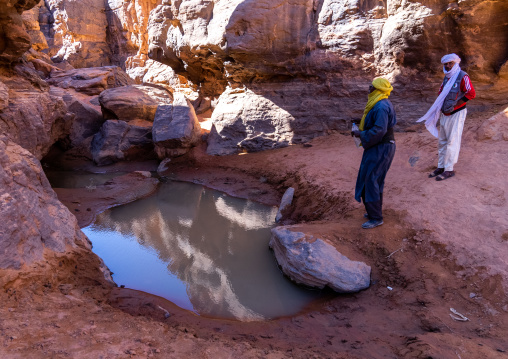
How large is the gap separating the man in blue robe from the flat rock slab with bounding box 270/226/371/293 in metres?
0.68

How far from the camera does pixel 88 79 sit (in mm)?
14742

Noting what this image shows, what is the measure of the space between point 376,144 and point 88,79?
1444 centimetres

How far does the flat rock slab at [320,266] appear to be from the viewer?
3436 mm

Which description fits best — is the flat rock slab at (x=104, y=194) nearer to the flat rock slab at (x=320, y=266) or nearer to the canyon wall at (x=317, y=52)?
the canyon wall at (x=317, y=52)

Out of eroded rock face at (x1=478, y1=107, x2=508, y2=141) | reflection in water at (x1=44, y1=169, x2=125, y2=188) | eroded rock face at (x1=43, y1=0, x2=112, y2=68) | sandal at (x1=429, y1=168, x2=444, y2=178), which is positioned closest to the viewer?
sandal at (x1=429, y1=168, x2=444, y2=178)

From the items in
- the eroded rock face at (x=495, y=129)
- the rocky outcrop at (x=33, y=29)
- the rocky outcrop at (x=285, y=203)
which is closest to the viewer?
the eroded rock face at (x=495, y=129)

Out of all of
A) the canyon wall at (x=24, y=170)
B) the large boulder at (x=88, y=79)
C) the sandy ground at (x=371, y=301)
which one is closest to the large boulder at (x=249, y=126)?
the sandy ground at (x=371, y=301)

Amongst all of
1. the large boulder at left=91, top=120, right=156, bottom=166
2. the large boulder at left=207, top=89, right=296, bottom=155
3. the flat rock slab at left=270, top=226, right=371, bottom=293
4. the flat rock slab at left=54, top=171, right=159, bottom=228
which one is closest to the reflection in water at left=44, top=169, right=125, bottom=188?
the large boulder at left=91, top=120, right=156, bottom=166

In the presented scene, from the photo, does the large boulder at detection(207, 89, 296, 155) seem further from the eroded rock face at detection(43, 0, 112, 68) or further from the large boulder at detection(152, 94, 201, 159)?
the eroded rock face at detection(43, 0, 112, 68)

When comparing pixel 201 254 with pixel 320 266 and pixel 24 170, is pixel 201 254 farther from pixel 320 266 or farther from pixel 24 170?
pixel 24 170

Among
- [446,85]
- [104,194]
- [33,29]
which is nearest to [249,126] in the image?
[104,194]

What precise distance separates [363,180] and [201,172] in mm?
5026

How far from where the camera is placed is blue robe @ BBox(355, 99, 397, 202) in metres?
3.60

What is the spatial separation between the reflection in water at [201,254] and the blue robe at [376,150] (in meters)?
1.36
